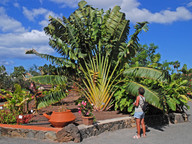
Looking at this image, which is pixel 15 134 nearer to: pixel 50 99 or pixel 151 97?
Answer: pixel 50 99


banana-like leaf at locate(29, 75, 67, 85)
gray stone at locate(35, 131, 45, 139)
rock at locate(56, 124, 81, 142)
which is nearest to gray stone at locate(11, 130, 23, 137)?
gray stone at locate(35, 131, 45, 139)

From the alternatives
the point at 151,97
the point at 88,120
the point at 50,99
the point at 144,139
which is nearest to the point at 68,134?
the point at 88,120

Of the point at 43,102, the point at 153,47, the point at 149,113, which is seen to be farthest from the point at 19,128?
the point at 153,47

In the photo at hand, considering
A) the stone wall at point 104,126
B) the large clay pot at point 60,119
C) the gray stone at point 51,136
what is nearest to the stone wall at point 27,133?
the gray stone at point 51,136

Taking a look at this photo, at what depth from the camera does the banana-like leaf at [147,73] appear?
7832 mm

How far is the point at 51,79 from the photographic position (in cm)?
933

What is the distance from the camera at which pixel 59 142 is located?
6.04 m

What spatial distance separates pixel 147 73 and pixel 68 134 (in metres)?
4.14

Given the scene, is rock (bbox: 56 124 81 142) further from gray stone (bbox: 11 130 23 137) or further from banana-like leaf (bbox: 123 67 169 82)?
banana-like leaf (bbox: 123 67 169 82)

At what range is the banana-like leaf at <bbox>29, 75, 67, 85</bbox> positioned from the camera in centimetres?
891

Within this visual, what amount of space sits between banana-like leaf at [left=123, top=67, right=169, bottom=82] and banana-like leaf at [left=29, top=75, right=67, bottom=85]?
3.12 m

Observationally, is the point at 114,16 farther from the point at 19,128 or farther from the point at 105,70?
the point at 19,128

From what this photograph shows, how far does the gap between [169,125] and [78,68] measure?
5.41 m

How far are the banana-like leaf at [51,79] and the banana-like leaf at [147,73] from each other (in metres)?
3.12
